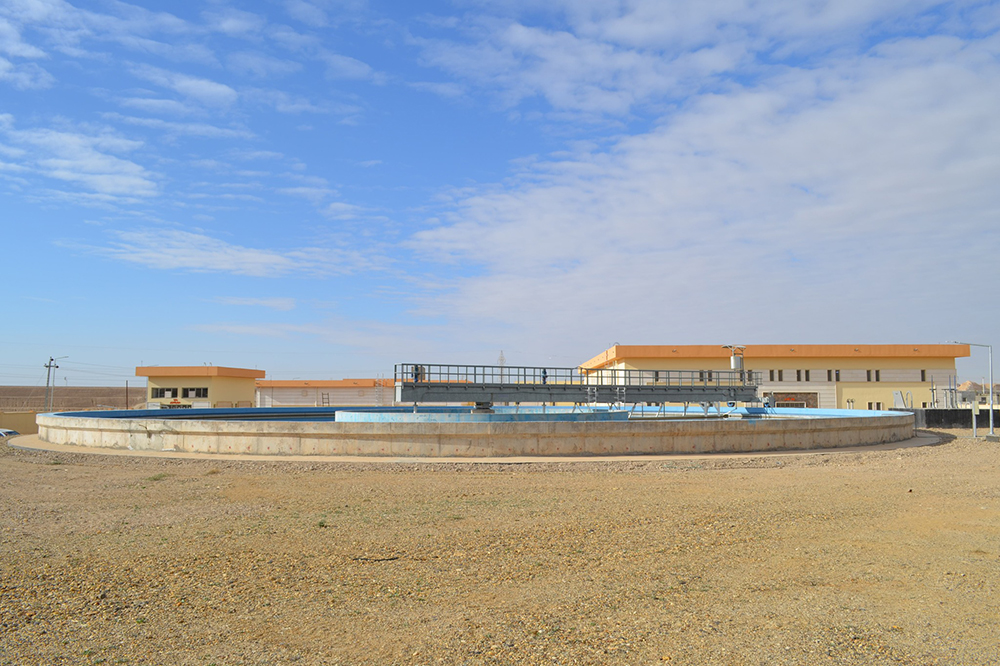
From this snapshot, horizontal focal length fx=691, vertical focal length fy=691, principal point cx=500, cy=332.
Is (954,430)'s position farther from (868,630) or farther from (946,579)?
(868,630)

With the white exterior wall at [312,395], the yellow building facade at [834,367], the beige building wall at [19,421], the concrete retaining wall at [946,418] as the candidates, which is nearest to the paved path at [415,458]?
the concrete retaining wall at [946,418]

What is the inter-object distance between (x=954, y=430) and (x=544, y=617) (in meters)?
34.9

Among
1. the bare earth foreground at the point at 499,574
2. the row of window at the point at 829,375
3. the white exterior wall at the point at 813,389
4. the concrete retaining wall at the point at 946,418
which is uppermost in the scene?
the row of window at the point at 829,375

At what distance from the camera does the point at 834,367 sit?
50.0 m

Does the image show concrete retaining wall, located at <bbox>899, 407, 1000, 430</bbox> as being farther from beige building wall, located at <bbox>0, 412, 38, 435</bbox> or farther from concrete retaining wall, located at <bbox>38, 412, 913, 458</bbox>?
beige building wall, located at <bbox>0, 412, 38, 435</bbox>

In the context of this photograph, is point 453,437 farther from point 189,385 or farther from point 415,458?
point 189,385

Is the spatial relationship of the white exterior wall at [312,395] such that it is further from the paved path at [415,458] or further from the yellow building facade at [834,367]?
the paved path at [415,458]

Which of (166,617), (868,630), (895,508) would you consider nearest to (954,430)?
(895,508)

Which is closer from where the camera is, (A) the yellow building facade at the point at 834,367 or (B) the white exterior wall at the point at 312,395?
(A) the yellow building facade at the point at 834,367

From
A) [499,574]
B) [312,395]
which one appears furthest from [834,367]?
[499,574]

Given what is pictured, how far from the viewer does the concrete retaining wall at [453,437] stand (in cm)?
1956

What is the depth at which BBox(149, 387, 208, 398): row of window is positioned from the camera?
182ft

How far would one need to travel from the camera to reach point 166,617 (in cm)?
598

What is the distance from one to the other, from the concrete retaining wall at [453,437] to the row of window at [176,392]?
34.5 meters
